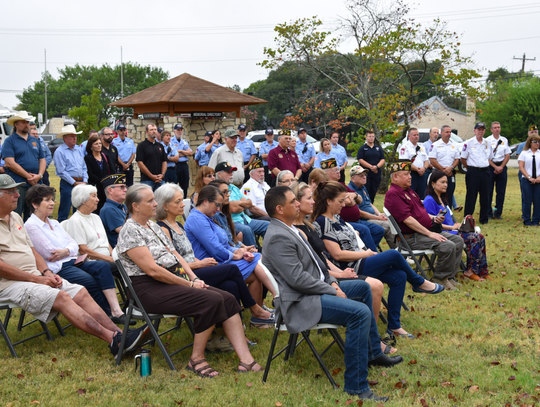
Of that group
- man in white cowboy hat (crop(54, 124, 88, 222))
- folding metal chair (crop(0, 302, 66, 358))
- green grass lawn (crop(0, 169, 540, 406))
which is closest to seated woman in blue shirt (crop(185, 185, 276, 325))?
green grass lawn (crop(0, 169, 540, 406))

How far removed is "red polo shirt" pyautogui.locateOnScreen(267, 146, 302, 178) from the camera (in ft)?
34.8

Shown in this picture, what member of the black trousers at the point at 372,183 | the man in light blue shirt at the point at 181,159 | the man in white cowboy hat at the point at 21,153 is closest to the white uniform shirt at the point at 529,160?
the black trousers at the point at 372,183

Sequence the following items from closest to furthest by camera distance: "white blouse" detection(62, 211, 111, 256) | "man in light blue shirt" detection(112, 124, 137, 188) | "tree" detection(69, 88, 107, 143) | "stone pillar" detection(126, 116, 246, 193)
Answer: "white blouse" detection(62, 211, 111, 256)
"man in light blue shirt" detection(112, 124, 137, 188)
"stone pillar" detection(126, 116, 246, 193)
"tree" detection(69, 88, 107, 143)

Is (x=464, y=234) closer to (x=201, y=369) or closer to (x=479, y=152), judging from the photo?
(x=201, y=369)

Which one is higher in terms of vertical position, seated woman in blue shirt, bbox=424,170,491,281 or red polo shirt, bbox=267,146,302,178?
red polo shirt, bbox=267,146,302,178

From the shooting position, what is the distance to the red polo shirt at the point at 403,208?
6755mm

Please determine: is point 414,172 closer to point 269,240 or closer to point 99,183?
point 99,183

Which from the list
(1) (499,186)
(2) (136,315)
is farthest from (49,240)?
(1) (499,186)

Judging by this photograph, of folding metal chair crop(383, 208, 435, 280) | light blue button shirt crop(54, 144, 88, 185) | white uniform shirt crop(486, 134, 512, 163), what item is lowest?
folding metal chair crop(383, 208, 435, 280)

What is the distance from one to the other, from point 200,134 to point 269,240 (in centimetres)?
1325

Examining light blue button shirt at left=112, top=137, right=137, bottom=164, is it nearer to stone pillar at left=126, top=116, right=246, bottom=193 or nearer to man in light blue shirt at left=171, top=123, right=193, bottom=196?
man in light blue shirt at left=171, top=123, right=193, bottom=196

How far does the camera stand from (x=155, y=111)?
54.4 ft

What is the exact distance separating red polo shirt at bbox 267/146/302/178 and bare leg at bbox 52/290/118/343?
21.1ft

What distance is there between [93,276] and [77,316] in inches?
32.2
